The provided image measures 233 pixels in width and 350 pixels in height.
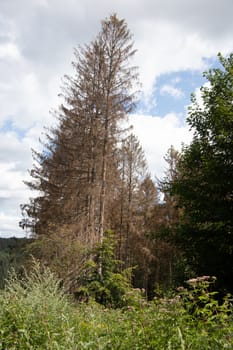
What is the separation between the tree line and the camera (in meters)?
8.72

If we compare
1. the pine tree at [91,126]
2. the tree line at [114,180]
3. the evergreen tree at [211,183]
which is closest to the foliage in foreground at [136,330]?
the tree line at [114,180]

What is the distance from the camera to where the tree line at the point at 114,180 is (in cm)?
872

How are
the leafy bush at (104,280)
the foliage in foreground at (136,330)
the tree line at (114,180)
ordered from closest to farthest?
1. the foliage in foreground at (136,330)
2. the tree line at (114,180)
3. the leafy bush at (104,280)

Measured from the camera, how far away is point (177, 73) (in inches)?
352

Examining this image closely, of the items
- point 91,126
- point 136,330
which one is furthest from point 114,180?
point 136,330

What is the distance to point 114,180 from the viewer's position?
13875mm

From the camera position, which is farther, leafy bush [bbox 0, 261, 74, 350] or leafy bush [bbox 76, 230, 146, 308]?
leafy bush [bbox 76, 230, 146, 308]

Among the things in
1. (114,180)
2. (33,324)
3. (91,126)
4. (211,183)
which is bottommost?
(33,324)

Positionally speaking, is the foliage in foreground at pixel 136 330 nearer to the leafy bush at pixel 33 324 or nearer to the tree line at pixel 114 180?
the leafy bush at pixel 33 324

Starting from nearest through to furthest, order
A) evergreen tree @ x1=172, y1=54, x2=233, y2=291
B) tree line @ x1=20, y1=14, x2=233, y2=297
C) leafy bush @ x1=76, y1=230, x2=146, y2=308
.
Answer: evergreen tree @ x1=172, y1=54, x2=233, y2=291 → tree line @ x1=20, y1=14, x2=233, y2=297 → leafy bush @ x1=76, y1=230, x2=146, y2=308

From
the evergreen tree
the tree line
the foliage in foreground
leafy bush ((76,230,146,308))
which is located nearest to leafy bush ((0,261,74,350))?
the foliage in foreground

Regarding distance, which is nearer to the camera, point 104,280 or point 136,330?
point 136,330

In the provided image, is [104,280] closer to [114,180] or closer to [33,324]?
[114,180]

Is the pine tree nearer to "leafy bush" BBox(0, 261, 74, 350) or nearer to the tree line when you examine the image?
the tree line
